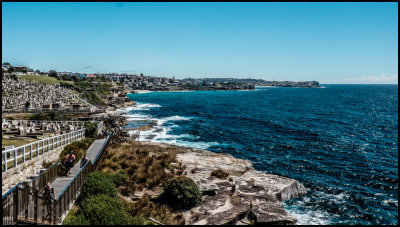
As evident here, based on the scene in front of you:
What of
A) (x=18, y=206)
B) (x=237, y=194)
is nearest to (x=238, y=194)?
(x=237, y=194)

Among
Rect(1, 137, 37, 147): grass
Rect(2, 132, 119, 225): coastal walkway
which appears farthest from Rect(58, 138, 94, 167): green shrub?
Rect(2, 132, 119, 225): coastal walkway

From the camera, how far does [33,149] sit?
1942 cm

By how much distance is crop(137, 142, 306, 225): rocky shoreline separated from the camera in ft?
53.0

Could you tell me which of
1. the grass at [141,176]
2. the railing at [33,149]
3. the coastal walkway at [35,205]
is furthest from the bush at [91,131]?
the coastal walkway at [35,205]

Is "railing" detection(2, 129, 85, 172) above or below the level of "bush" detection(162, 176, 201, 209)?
above

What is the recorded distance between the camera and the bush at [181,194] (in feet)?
56.4

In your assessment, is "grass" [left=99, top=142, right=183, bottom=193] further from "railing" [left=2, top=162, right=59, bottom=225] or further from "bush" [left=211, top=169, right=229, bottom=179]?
"railing" [left=2, top=162, right=59, bottom=225]

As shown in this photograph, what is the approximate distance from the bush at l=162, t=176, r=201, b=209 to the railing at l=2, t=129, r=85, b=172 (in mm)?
9142

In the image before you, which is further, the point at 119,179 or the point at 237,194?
the point at 237,194

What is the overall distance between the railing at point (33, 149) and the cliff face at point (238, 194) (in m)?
10.5

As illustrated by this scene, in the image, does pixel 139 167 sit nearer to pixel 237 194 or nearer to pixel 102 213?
pixel 237 194

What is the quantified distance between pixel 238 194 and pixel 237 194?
8 centimetres

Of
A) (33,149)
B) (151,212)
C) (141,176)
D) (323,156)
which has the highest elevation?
(33,149)

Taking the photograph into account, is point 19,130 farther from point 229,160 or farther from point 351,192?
point 351,192
